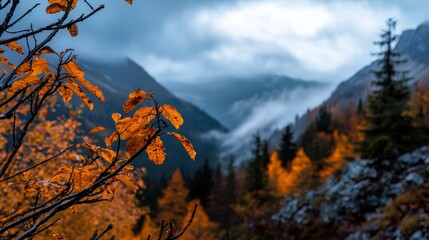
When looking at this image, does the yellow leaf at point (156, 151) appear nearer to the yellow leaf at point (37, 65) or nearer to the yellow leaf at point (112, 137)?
the yellow leaf at point (112, 137)

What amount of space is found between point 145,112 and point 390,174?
16.8m

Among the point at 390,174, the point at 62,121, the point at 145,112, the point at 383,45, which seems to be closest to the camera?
the point at 145,112

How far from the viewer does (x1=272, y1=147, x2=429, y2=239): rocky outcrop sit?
10.5 meters

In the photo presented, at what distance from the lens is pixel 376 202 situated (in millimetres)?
15195

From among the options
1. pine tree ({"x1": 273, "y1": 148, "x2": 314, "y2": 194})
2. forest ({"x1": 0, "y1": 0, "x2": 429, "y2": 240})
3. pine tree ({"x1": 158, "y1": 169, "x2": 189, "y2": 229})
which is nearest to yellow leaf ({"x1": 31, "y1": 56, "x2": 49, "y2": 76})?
forest ({"x1": 0, "y1": 0, "x2": 429, "y2": 240})

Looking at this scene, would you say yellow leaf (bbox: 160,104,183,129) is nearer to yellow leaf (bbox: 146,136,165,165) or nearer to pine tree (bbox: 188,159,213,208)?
yellow leaf (bbox: 146,136,165,165)

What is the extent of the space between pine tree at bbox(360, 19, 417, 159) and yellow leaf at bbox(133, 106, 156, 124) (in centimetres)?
1790

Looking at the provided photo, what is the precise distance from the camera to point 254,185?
153 feet

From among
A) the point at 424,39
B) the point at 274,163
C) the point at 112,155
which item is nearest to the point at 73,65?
the point at 112,155

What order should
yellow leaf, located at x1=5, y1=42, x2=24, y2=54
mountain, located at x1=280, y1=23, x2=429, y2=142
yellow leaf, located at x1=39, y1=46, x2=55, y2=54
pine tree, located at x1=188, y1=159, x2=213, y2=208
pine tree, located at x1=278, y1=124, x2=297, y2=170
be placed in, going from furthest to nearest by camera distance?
mountain, located at x1=280, y1=23, x2=429, y2=142
pine tree, located at x1=278, y1=124, x2=297, y2=170
pine tree, located at x1=188, y1=159, x2=213, y2=208
yellow leaf, located at x1=5, y1=42, x2=24, y2=54
yellow leaf, located at x1=39, y1=46, x2=55, y2=54

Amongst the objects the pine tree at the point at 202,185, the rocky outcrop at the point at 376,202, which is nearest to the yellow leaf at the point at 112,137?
the rocky outcrop at the point at 376,202

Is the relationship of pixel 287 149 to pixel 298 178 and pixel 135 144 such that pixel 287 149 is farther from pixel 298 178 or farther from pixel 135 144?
pixel 135 144

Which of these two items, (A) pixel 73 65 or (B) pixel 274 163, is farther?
(B) pixel 274 163

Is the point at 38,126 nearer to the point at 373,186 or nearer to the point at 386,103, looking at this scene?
the point at 373,186
